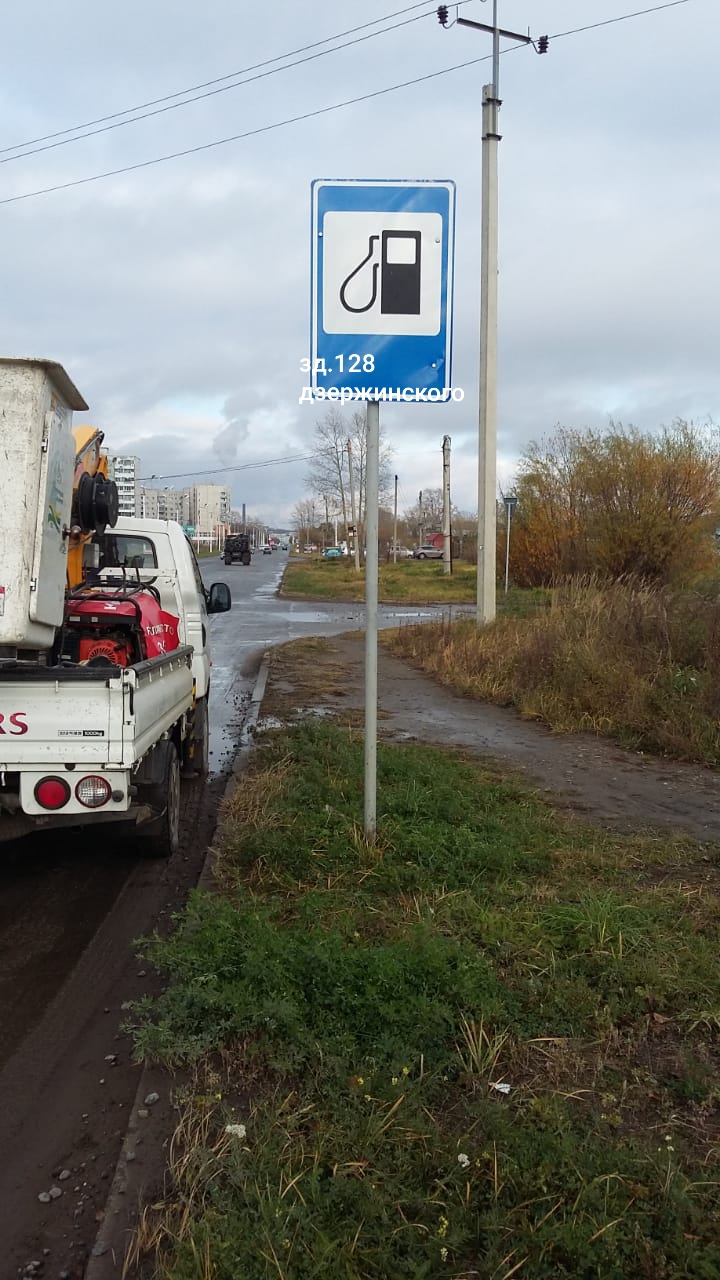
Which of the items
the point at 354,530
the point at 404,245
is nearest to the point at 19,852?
the point at 404,245

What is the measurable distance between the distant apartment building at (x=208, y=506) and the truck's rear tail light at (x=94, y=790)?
467 ft

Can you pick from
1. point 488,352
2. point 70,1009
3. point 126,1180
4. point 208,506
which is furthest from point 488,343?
point 208,506

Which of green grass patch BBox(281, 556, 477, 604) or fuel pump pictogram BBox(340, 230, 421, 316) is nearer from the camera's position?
fuel pump pictogram BBox(340, 230, 421, 316)

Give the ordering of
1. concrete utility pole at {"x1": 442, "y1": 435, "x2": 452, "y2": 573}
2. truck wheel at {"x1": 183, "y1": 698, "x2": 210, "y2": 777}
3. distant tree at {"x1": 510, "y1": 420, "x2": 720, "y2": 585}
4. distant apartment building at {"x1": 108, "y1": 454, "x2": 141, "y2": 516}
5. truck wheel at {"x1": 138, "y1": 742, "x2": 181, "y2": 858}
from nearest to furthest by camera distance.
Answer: truck wheel at {"x1": 138, "y1": 742, "x2": 181, "y2": 858}, distant apartment building at {"x1": 108, "y1": 454, "x2": 141, "y2": 516}, truck wheel at {"x1": 183, "y1": 698, "x2": 210, "y2": 777}, distant tree at {"x1": 510, "y1": 420, "x2": 720, "y2": 585}, concrete utility pole at {"x1": 442, "y1": 435, "x2": 452, "y2": 573}

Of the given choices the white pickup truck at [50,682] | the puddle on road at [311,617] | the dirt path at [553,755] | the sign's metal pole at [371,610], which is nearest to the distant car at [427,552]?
the puddle on road at [311,617]

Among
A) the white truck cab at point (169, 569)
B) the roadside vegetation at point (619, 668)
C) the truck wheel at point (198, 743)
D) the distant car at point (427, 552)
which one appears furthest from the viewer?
the distant car at point (427, 552)

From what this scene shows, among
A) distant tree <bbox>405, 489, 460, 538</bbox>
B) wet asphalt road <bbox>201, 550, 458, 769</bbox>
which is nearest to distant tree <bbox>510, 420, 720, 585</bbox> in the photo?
wet asphalt road <bbox>201, 550, 458, 769</bbox>

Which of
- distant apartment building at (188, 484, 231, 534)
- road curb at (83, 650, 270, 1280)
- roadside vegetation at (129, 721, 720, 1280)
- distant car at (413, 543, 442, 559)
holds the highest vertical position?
distant apartment building at (188, 484, 231, 534)

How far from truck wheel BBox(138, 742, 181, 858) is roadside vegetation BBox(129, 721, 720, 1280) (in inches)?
20.1

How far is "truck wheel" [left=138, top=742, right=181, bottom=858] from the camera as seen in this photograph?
5.49 meters

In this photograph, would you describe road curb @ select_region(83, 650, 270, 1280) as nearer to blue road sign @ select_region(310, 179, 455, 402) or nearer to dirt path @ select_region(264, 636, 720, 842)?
blue road sign @ select_region(310, 179, 455, 402)

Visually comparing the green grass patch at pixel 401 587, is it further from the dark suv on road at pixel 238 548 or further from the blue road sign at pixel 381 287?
the dark suv on road at pixel 238 548

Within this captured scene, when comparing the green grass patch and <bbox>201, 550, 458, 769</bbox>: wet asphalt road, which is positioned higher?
the green grass patch

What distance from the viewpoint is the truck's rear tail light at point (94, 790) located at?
14.5 feet
